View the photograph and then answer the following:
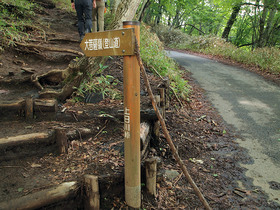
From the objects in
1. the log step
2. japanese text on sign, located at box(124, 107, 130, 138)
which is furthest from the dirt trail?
japanese text on sign, located at box(124, 107, 130, 138)

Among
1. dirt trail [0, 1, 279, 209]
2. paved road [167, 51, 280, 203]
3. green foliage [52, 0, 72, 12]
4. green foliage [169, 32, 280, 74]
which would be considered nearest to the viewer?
dirt trail [0, 1, 279, 209]

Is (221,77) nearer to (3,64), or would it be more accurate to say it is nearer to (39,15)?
(3,64)

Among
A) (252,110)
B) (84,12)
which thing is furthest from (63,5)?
(252,110)

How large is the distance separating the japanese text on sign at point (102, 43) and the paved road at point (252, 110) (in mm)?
3140

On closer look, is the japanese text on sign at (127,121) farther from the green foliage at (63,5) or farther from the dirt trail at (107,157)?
the green foliage at (63,5)

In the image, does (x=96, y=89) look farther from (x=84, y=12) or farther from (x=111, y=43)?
(x=84, y=12)

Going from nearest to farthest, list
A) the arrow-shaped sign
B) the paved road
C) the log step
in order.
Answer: the arrow-shaped sign → the log step → the paved road

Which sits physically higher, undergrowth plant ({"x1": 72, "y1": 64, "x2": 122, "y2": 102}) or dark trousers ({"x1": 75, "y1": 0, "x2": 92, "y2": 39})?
dark trousers ({"x1": 75, "y1": 0, "x2": 92, "y2": 39})

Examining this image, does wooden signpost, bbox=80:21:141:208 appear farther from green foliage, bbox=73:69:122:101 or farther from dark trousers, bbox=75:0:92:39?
dark trousers, bbox=75:0:92:39

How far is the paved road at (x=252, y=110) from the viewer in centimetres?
387

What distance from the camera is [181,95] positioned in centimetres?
649

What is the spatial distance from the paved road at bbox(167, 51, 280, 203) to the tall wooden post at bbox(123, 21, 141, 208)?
7.20ft

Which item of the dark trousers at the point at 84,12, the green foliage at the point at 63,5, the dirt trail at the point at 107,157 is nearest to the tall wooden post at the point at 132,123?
the dirt trail at the point at 107,157

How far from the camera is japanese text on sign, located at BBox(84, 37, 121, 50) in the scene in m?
2.11
